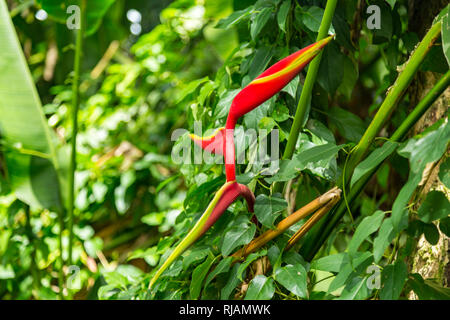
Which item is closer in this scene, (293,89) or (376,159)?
(376,159)

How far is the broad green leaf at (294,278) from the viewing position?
0.48 meters

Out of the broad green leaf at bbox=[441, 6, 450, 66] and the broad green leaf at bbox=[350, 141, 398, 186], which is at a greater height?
the broad green leaf at bbox=[441, 6, 450, 66]

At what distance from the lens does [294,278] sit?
496 mm

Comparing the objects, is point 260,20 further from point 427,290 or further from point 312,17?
point 427,290

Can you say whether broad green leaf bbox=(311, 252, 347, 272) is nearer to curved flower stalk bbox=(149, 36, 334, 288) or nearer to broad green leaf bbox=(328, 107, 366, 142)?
curved flower stalk bbox=(149, 36, 334, 288)

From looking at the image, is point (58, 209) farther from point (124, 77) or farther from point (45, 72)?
point (45, 72)

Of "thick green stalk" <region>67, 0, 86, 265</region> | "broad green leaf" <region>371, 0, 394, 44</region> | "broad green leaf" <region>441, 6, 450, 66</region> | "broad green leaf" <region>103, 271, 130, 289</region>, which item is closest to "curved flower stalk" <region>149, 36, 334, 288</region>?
"broad green leaf" <region>441, 6, 450, 66</region>

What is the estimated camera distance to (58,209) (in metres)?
1.11

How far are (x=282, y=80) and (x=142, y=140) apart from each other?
1.13m

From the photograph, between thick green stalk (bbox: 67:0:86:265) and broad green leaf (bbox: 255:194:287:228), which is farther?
thick green stalk (bbox: 67:0:86:265)

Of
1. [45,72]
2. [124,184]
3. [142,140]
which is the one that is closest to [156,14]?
[45,72]

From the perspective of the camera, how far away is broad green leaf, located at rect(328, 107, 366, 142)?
66 cm

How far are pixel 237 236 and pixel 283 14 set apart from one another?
28cm

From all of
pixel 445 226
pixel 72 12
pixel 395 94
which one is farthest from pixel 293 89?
pixel 72 12
